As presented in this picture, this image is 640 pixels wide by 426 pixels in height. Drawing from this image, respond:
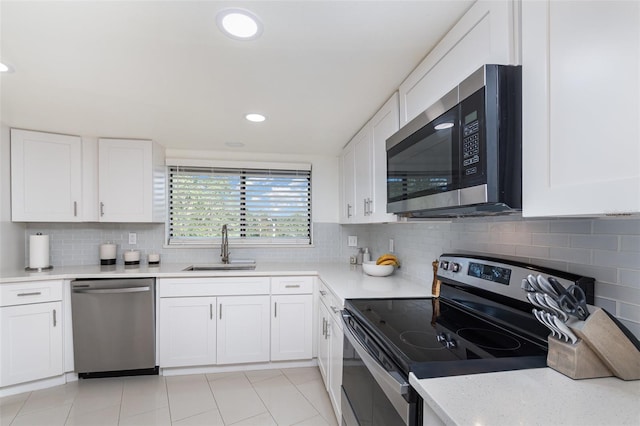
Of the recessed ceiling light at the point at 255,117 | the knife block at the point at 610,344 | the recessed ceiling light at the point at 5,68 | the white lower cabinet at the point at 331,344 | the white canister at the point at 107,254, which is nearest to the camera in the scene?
the knife block at the point at 610,344

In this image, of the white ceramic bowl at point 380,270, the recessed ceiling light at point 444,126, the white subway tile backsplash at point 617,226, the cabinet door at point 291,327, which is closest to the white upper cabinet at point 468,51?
the recessed ceiling light at point 444,126

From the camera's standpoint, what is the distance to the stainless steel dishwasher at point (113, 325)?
251 cm

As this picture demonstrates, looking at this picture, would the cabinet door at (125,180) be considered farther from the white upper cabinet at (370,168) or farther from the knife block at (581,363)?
the knife block at (581,363)

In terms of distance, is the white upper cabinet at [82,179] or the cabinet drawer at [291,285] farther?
the cabinet drawer at [291,285]

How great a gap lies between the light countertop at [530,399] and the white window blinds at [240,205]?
270 cm

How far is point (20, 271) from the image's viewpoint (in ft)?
8.52

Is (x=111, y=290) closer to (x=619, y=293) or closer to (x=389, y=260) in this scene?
(x=389, y=260)

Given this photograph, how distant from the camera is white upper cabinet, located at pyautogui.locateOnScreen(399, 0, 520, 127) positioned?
0.89m

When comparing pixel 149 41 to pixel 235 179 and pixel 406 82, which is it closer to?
Result: pixel 406 82

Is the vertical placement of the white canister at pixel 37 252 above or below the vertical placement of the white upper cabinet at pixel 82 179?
below

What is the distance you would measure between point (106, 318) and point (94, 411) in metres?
0.69

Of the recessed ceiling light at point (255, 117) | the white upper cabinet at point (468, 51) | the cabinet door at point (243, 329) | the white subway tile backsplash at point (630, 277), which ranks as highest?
the recessed ceiling light at point (255, 117)

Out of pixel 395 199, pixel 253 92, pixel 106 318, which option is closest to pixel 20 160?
pixel 106 318

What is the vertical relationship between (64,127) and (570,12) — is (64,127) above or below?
above
